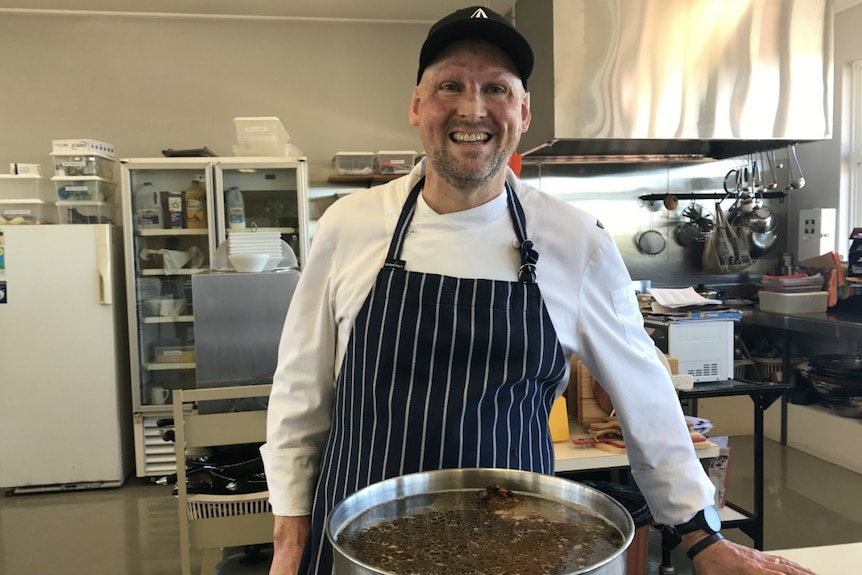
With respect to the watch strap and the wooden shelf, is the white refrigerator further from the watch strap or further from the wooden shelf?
the watch strap

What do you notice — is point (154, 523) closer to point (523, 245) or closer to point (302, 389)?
point (302, 389)

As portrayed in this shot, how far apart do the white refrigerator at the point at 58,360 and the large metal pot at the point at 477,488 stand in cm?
394

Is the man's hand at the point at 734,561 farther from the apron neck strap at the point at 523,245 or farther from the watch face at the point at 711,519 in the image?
the apron neck strap at the point at 523,245

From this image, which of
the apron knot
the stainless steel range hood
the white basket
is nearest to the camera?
the apron knot

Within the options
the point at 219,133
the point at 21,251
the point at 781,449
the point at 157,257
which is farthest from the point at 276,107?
the point at 781,449

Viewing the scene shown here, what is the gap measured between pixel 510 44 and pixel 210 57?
4.28 metres

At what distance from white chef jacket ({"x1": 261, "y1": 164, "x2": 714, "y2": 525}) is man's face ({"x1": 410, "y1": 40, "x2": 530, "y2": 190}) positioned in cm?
10

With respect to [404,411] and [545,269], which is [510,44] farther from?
[404,411]

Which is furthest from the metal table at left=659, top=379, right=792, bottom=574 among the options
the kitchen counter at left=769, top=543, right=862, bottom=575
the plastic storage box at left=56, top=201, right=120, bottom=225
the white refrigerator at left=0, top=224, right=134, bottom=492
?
the plastic storage box at left=56, top=201, right=120, bottom=225

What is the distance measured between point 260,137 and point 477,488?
395cm

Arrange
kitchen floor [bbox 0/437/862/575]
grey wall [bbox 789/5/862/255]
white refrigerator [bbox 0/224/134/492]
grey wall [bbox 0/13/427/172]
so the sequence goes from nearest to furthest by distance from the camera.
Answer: kitchen floor [bbox 0/437/862/575]
white refrigerator [bbox 0/224/134/492]
grey wall [bbox 0/13/427/172]
grey wall [bbox 789/5/862/255]

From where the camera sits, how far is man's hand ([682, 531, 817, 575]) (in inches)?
34.6

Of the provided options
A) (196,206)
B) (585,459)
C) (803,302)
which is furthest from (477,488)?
(803,302)

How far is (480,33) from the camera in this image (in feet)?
3.54
